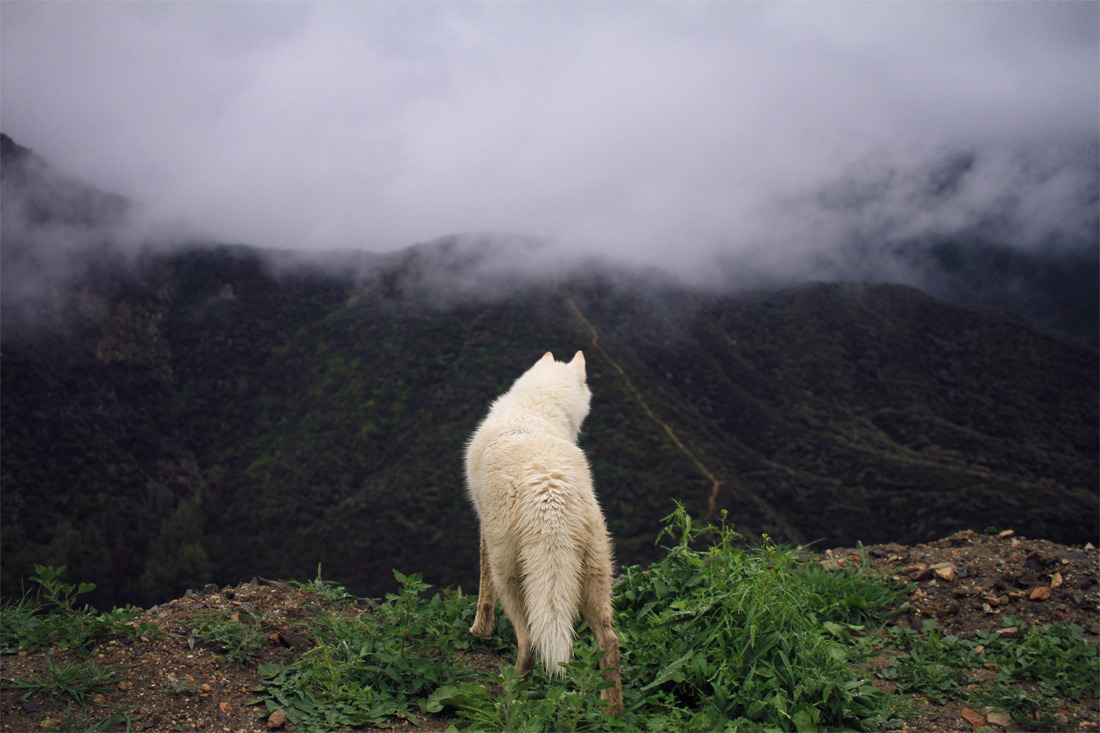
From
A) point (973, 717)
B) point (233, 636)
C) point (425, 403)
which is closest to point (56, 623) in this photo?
point (233, 636)

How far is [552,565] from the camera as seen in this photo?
400cm

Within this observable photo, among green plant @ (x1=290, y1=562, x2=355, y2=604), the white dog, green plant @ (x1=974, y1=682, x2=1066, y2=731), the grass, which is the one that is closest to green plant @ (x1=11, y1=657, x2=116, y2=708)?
the grass

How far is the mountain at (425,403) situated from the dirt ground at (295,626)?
495 inches

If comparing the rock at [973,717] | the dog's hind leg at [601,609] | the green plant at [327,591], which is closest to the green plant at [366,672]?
the green plant at [327,591]

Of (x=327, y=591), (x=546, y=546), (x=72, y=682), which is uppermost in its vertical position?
(x=546, y=546)

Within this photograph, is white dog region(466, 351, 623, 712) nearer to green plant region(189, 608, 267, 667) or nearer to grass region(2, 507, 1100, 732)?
grass region(2, 507, 1100, 732)

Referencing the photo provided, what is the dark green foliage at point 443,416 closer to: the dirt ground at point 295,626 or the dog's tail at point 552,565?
the dirt ground at point 295,626

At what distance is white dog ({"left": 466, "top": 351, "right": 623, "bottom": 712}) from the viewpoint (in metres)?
3.94

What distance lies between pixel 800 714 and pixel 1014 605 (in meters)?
3.96

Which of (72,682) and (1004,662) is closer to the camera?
(72,682)

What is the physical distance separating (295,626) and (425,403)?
24.3m

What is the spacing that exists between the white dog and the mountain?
642 inches

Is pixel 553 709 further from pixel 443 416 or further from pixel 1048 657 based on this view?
pixel 443 416

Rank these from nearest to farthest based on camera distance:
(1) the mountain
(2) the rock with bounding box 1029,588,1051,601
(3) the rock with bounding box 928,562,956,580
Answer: (2) the rock with bounding box 1029,588,1051,601 → (3) the rock with bounding box 928,562,956,580 → (1) the mountain
